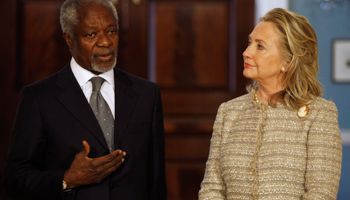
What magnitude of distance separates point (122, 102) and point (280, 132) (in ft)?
2.22

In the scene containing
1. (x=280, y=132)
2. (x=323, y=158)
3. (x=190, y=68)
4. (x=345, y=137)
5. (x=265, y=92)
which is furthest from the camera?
(x=345, y=137)

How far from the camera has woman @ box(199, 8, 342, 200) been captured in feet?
5.04

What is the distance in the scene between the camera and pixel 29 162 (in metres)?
1.62

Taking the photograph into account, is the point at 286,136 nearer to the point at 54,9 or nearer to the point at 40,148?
the point at 40,148

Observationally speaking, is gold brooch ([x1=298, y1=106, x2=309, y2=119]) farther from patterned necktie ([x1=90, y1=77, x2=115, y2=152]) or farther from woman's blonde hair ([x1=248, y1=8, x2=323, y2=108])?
patterned necktie ([x1=90, y1=77, x2=115, y2=152])

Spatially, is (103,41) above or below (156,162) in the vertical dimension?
above

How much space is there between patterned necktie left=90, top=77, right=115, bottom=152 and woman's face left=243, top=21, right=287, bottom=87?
0.61m

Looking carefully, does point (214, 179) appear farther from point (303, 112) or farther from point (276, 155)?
point (303, 112)

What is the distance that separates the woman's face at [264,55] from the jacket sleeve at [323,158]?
0.26 meters

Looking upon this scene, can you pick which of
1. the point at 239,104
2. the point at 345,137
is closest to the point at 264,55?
the point at 239,104

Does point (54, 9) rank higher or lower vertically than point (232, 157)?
higher

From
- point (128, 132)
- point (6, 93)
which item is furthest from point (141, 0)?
point (128, 132)

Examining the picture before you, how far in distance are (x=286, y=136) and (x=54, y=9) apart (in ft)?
6.34

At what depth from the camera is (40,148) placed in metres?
1.63
